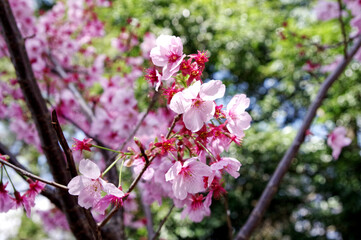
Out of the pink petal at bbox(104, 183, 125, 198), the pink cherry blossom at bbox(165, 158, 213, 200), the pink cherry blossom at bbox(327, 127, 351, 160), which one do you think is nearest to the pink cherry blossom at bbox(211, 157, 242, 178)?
the pink cherry blossom at bbox(165, 158, 213, 200)

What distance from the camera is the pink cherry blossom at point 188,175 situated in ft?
2.90

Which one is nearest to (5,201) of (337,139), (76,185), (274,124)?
(76,185)

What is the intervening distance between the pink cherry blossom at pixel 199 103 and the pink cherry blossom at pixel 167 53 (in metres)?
0.12

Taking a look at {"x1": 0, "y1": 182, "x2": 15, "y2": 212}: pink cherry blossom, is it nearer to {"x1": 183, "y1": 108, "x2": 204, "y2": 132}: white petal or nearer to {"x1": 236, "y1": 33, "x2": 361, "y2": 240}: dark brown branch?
{"x1": 183, "y1": 108, "x2": 204, "y2": 132}: white petal

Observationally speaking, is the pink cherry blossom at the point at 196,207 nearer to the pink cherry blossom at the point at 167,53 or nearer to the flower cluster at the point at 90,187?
the flower cluster at the point at 90,187

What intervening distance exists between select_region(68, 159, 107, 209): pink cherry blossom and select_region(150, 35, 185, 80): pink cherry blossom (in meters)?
0.33

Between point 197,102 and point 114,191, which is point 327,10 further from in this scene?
point 114,191

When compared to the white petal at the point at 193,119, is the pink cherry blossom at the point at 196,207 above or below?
below

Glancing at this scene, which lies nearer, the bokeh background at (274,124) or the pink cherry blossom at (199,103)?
the pink cherry blossom at (199,103)

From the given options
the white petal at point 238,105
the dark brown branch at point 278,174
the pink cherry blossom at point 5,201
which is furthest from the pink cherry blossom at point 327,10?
the pink cherry blossom at point 5,201

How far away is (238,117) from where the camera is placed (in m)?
0.95

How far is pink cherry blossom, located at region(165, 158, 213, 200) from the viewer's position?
885 mm

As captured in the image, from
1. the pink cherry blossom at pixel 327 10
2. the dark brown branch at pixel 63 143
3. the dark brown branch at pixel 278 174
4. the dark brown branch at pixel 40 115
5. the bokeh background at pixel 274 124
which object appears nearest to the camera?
the dark brown branch at pixel 63 143

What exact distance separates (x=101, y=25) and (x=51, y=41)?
95cm
